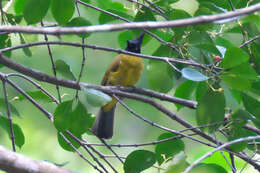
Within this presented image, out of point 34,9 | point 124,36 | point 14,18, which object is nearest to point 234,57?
point 34,9

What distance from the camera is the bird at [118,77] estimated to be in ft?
12.6

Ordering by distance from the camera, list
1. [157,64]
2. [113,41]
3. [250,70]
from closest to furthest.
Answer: [250,70] → [157,64] → [113,41]

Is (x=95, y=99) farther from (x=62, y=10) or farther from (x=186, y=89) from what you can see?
(x=186, y=89)

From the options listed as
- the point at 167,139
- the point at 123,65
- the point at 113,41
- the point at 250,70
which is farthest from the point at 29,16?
the point at 113,41

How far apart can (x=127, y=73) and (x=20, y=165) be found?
2510 mm

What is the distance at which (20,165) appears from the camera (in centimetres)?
151

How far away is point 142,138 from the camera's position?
8094 millimetres

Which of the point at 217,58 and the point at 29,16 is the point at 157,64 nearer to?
the point at 217,58

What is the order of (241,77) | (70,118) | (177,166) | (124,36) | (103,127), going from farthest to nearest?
(103,127) < (124,36) < (70,118) < (241,77) < (177,166)

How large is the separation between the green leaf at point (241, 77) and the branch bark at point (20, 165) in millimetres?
825

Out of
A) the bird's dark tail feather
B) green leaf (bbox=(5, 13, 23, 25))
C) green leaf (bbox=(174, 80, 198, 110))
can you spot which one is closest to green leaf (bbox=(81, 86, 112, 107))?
green leaf (bbox=(174, 80, 198, 110))

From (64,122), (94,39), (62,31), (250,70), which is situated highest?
(62,31)

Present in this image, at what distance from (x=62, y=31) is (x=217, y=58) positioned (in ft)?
4.06

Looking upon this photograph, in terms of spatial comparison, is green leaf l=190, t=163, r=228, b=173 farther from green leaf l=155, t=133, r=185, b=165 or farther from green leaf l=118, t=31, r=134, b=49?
green leaf l=118, t=31, r=134, b=49
